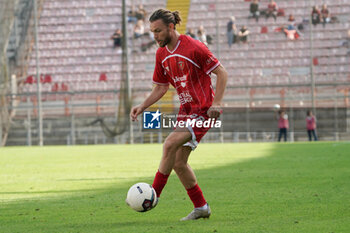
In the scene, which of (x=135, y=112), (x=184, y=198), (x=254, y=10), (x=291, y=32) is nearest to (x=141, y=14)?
(x=254, y=10)

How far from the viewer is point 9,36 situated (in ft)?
120

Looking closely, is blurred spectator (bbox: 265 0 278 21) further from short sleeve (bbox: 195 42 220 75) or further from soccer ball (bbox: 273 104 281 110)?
short sleeve (bbox: 195 42 220 75)

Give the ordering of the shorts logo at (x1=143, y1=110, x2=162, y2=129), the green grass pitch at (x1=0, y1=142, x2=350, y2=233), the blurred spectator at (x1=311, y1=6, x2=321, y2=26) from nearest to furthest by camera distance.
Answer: the green grass pitch at (x1=0, y1=142, x2=350, y2=233) < the shorts logo at (x1=143, y1=110, x2=162, y2=129) < the blurred spectator at (x1=311, y1=6, x2=321, y2=26)

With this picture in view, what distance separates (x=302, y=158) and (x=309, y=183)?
690cm

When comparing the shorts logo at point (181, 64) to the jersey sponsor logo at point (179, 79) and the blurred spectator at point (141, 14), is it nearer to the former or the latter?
the jersey sponsor logo at point (179, 79)

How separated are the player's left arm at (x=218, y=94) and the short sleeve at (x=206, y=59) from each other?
0.05 m

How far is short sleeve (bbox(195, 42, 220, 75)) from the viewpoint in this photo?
682 centimetres

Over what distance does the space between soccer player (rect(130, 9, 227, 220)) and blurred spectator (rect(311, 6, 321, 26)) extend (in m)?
31.0

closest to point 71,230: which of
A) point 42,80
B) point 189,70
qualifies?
point 189,70

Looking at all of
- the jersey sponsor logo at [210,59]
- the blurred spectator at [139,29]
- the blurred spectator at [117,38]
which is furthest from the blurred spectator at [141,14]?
the jersey sponsor logo at [210,59]

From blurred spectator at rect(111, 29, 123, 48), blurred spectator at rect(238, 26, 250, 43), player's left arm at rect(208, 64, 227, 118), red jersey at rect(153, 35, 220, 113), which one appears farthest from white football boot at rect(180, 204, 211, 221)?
blurred spectator at rect(111, 29, 123, 48)

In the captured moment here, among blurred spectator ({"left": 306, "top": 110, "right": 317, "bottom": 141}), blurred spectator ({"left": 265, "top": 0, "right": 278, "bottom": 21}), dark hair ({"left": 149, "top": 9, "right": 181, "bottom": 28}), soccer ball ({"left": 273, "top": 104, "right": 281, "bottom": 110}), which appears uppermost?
blurred spectator ({"left": 265, "top": 0, "right": 278, "bottom": 21})

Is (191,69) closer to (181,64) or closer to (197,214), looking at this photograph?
(181,64)

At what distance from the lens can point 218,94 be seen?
666cm
